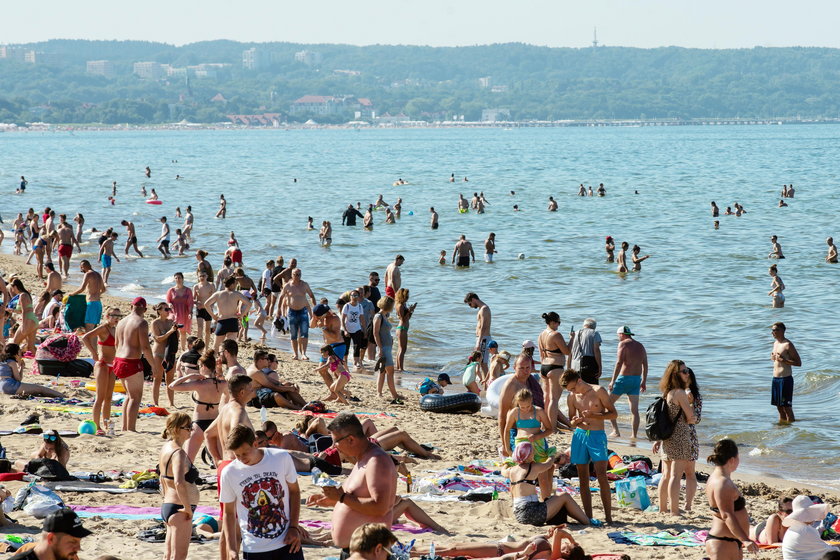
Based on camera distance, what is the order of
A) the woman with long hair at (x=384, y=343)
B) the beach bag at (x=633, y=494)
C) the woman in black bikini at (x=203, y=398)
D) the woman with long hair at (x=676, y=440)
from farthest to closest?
the woman with long hair at (x=384, y=343), the beach bag at (x=633, y=494), the woman in black bikini at (x=203, y=398), the woman with long hair at (x=676, y=440)

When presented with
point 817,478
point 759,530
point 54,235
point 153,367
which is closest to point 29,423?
point 153,367

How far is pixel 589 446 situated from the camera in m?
8.80

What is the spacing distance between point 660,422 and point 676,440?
0.30m

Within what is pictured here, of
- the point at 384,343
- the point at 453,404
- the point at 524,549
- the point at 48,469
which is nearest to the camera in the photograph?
the point at 524,549

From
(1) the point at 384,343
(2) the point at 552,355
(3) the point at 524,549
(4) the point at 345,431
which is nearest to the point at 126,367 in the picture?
(1) the point at 384,343

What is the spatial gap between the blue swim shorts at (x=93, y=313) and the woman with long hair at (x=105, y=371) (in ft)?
14.2

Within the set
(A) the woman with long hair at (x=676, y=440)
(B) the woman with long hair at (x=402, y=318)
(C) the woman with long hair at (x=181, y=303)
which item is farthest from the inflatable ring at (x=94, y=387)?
(A) the woman with long hair at (x=676, y=440)

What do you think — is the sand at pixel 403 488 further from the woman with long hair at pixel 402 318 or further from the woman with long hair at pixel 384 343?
the woman with long hair at pixel 402 318

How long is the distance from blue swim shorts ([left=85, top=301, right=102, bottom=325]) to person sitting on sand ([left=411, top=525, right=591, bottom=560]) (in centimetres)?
926

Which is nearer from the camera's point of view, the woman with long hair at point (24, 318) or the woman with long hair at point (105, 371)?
the woman with long hair at point (105, 371)

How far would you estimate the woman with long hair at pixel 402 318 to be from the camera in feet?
51.6

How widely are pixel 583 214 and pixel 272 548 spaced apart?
4572cm

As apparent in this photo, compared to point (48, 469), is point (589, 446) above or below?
above

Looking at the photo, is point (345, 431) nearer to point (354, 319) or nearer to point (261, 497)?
point (261, 497)
